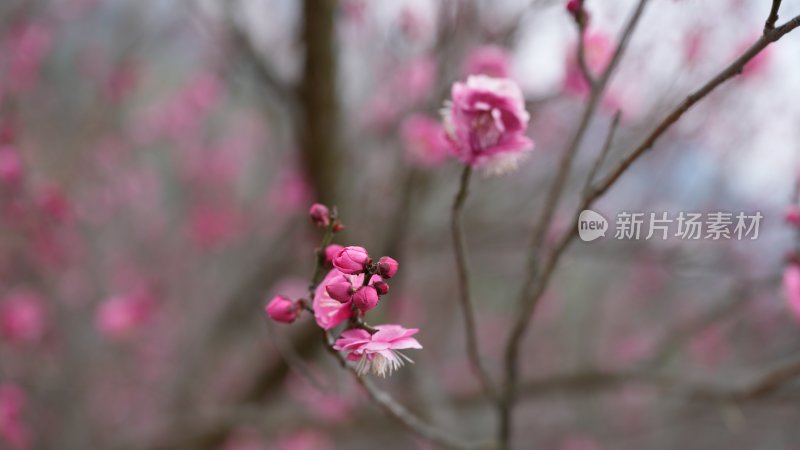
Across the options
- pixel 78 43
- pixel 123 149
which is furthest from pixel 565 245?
pixel 78 43

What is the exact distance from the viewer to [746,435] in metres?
3.91

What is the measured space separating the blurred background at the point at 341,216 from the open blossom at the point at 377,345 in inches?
14.2

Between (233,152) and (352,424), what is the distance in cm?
310

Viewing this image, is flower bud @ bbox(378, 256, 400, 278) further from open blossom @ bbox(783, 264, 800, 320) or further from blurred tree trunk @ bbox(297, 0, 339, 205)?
blurred tree trunk @ bbox(297, 0, 339, 205)

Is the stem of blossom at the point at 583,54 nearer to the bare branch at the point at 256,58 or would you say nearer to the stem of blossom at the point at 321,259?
the stem of blossom at the point at 321,259

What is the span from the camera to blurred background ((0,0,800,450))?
1.85 meters

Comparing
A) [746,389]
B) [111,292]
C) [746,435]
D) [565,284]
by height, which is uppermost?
[746,389]

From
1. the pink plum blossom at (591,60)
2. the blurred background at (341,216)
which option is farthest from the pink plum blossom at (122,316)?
the pink plum blossom at (591,60)

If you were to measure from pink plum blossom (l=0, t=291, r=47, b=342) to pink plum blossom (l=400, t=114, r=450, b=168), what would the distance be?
1904mm

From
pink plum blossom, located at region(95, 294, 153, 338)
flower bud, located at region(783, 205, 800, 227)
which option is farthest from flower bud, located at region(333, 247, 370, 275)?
pink plum blossom, located at region(95, 294, 153, 338)

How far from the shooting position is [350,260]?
0.62 metres

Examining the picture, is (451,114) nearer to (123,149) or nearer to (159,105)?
(123,149)

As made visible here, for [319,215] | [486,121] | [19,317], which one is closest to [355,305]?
[319,215]

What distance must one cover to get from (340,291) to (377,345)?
7cm
